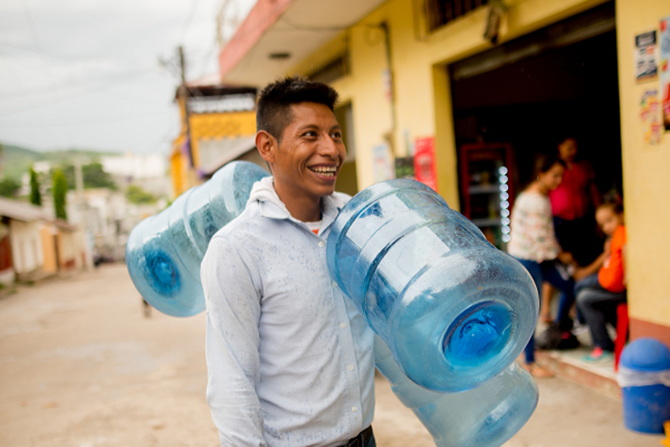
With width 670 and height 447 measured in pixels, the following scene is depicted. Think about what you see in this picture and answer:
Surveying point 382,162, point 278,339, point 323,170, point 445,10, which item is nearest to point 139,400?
point 382,162

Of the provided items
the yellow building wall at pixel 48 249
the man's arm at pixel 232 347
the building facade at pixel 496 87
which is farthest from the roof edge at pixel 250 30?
the yellow building wall at pixel 48 249

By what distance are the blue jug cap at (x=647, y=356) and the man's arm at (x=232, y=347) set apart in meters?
2.87

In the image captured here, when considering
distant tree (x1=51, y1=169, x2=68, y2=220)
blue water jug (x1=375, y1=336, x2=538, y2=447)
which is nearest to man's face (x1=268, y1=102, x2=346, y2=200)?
blue water jug (x1=375, y1=336, x2=538, y2=447)

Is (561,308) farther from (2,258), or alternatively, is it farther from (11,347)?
(2,258)

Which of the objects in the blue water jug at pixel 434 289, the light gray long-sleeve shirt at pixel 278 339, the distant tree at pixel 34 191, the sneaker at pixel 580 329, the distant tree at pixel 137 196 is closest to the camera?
the blue water jug at pixel 434 289

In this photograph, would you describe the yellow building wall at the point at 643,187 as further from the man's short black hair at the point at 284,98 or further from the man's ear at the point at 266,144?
the man's ear at the point at 266,144

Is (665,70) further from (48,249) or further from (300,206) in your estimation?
(48,249)

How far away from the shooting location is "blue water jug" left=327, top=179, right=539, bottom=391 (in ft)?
4.76

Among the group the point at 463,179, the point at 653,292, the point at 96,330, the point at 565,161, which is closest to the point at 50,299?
the point at 96,330

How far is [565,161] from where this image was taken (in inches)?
227

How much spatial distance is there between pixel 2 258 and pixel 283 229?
89.1 ft

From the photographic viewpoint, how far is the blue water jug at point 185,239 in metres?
2.28

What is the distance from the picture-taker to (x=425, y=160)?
21.2ft

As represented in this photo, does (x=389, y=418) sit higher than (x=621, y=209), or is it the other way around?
(x=621, y=209)
